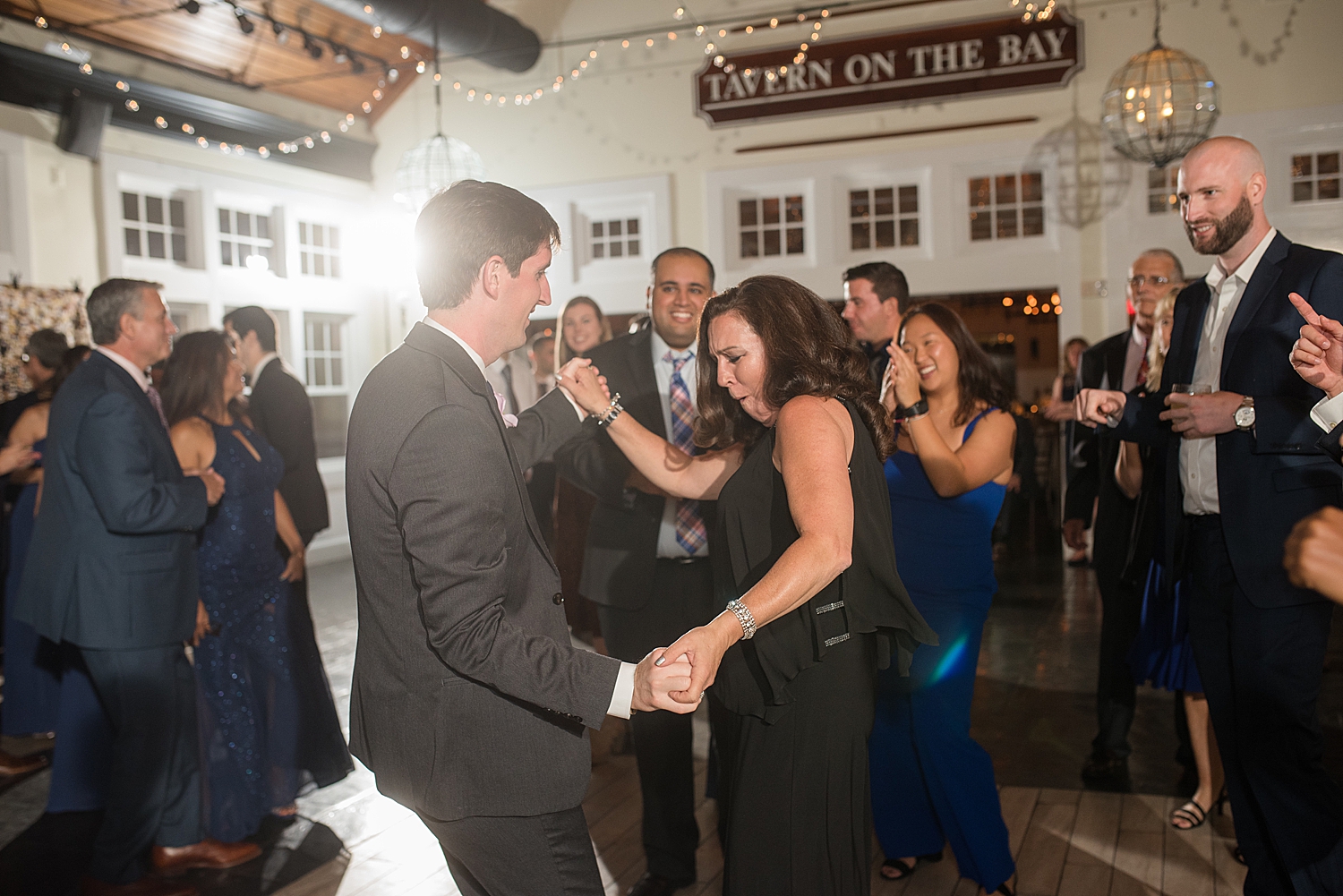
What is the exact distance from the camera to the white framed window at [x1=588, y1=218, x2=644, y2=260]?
1002 centimetres

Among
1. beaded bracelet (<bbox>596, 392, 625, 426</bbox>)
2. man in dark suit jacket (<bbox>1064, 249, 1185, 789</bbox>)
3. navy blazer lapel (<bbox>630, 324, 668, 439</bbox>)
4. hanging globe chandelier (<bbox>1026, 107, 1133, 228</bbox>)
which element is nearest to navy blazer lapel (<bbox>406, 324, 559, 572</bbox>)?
beaded bracelet (<bbox>596, 392, 625, 426</bbox>)

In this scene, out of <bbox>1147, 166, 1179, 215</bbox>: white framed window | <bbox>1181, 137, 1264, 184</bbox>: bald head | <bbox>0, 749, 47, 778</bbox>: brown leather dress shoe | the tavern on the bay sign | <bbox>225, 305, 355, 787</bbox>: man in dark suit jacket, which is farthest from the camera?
the tavern on the bay sign

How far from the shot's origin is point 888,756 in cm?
294

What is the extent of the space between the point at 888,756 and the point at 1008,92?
286 inches

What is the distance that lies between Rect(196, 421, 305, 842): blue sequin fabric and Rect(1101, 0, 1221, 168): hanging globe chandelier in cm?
585

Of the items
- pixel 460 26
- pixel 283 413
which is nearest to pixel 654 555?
pixel 283 413

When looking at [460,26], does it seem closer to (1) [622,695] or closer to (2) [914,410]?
(2) [914,410]

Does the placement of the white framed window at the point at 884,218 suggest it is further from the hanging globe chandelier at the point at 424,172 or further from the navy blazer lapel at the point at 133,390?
the navy blazer lapel at the point at 133,390

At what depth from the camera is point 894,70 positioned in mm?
8875

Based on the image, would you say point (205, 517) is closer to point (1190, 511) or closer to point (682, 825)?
point (682, 825)

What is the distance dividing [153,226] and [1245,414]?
341 inches

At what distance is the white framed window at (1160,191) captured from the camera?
27.2 feet

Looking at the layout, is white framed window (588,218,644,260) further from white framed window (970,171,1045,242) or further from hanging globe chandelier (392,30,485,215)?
white framed window (970,171,1045,242)

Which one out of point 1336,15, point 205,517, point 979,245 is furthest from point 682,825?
point 1336,15
